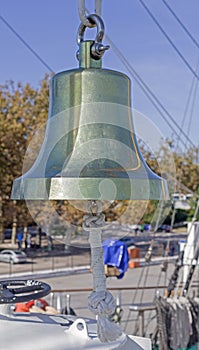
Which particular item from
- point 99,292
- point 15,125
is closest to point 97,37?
point 99,292

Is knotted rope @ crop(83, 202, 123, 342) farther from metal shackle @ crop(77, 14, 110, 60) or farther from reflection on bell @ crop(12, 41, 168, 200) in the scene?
metal shackle @ crop(77, 14, 110, 60)

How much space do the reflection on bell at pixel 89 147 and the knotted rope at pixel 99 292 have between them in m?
0.10

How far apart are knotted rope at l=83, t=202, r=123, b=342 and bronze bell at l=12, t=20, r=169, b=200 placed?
10cm

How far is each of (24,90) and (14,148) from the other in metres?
1.95

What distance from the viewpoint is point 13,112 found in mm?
17297

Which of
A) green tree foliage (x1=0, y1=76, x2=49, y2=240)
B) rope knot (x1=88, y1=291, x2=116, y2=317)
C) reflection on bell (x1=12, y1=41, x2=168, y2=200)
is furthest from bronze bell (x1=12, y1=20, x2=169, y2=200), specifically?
green tree foliage (x1=0, y1=76, x2=49, y2=240)

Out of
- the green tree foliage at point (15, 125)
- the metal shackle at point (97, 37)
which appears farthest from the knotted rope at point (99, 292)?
the green tree foliage at point (15, 125)

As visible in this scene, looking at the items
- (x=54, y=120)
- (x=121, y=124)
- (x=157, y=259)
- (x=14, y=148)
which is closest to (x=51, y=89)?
(x=54, y=120)

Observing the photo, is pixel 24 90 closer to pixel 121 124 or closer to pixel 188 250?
pixel 188 250

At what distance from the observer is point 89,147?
1116mm

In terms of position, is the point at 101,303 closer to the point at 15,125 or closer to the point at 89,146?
the point at 89,146

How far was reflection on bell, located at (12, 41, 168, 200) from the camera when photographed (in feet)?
3.42

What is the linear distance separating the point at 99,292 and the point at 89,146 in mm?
284

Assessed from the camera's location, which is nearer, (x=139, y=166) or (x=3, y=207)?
(x=139, y=166)
